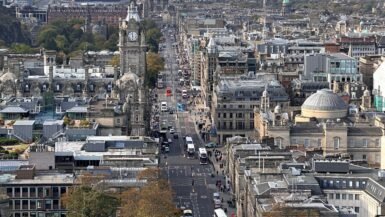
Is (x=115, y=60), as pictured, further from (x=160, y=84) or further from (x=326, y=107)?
(x=326, y=107)

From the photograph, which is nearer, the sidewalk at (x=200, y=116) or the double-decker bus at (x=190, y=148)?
the double-decker bus at (x=190, y=148)

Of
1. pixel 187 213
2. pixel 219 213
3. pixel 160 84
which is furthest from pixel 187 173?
pixel 160 84

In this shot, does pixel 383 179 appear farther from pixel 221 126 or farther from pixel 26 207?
pixel 221 126

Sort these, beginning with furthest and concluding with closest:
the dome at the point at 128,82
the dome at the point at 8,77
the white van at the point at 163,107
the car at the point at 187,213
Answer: the white van at the point at 163,107 → the dome at the point at 8,77 → the dome at the point at 128,82 → the car at the point at 187,213

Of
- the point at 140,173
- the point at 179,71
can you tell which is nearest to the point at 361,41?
the point at 179,71

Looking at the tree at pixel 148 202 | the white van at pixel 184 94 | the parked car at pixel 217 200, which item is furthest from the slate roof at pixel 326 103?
the white van at pixel 184 94

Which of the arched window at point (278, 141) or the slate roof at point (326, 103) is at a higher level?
the slate roof at point (326, 103)

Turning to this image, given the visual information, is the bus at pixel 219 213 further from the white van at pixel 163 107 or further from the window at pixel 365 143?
the white van at pixel 163 107

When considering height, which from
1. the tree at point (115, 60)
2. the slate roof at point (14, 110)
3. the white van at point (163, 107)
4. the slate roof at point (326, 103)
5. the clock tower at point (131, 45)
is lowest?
the white van at point (163, 107)

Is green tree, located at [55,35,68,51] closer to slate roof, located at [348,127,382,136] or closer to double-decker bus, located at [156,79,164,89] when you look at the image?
double-decker bus, located at [156,79,164,89]
